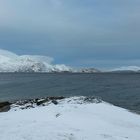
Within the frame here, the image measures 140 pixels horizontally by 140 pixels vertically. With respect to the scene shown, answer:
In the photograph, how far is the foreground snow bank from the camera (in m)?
15.6

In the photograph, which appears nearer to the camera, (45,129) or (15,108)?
(45,129)

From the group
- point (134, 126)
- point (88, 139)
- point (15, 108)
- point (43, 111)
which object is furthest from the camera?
point (15, 108)

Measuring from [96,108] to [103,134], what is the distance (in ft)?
31.2

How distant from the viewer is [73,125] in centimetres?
1828

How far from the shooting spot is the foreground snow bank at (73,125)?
15.6 metres

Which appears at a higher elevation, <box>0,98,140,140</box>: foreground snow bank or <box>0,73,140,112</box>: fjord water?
<box>0,98,140,140</box>: foreground snow bank

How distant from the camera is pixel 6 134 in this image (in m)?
16.0

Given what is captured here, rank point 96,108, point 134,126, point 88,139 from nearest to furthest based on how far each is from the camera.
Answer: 1. point 88,139
2. point 134,126
3. point 96,108

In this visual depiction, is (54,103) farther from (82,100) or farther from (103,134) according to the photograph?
(103,134)

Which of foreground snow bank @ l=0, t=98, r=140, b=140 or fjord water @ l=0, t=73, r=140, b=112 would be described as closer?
foreground snow bank @ l=0, t=98, r=140, b=140

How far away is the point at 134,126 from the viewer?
20625 mm

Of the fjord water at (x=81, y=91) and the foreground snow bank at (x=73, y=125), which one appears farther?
the fjord water at (x=81, y=91)

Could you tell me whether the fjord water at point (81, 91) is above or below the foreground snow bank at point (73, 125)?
below

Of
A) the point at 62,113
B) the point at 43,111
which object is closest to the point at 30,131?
the point at 62,113
